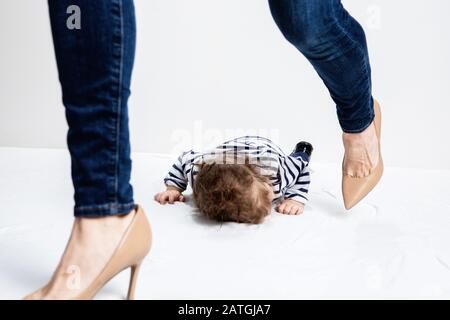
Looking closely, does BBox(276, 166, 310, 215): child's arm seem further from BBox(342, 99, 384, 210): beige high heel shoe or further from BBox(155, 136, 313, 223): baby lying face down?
BBox(342, 99, 384, 210): beige high heel shoe

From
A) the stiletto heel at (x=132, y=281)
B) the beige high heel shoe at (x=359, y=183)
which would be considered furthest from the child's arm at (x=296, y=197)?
the stiletto heel at (x=132, y=281)

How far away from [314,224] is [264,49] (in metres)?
1.07

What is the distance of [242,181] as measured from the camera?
127 cm

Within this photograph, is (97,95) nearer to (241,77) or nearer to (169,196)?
(169,196)

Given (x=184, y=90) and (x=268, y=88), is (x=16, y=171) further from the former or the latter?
(x=268, y=88)

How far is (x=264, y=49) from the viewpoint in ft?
7.14

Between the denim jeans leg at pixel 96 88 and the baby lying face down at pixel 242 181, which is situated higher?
the denim jeans leg at pixel 96 88

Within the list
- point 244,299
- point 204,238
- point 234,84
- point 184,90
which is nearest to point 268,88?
point 234,84

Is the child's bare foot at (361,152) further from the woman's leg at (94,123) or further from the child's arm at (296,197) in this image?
the woman's leg at (94,123)

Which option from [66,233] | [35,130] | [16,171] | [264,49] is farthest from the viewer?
[35,130]

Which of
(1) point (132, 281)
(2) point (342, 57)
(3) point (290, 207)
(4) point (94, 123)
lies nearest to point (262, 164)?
(3) point (290, 207)

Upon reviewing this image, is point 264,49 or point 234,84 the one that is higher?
point 264,49

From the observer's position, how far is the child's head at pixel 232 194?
1.26 meters

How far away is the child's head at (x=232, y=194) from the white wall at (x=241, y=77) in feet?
3.08
